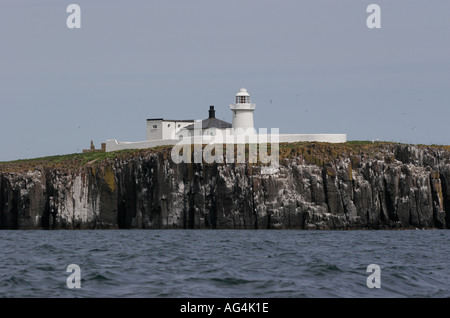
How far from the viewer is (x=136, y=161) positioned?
4035 inches

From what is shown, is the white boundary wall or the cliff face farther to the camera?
the white boundary wall

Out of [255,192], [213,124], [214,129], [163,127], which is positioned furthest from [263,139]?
[163,127]

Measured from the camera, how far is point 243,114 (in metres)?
109

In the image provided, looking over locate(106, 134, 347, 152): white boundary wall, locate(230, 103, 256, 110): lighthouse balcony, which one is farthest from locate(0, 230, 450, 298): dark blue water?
locate(230, 103, 256, 110): lighthouse balcony

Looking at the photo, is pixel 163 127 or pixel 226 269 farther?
pixel 163 127

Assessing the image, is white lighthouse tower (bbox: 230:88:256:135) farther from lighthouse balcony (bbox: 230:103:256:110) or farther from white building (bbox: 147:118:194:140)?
white building (bbox: 147:118:194:140)

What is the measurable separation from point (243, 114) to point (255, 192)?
705 inches

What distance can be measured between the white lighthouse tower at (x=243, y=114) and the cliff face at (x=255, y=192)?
33.8ft

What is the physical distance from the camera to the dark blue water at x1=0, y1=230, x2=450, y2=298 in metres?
33.9

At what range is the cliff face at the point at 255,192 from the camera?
309 feet

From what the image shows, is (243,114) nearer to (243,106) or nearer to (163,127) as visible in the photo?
(243,106)

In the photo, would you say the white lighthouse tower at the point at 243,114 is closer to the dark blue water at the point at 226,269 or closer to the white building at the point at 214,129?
the white building at the point at 214,129

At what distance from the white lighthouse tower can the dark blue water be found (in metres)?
47.1
